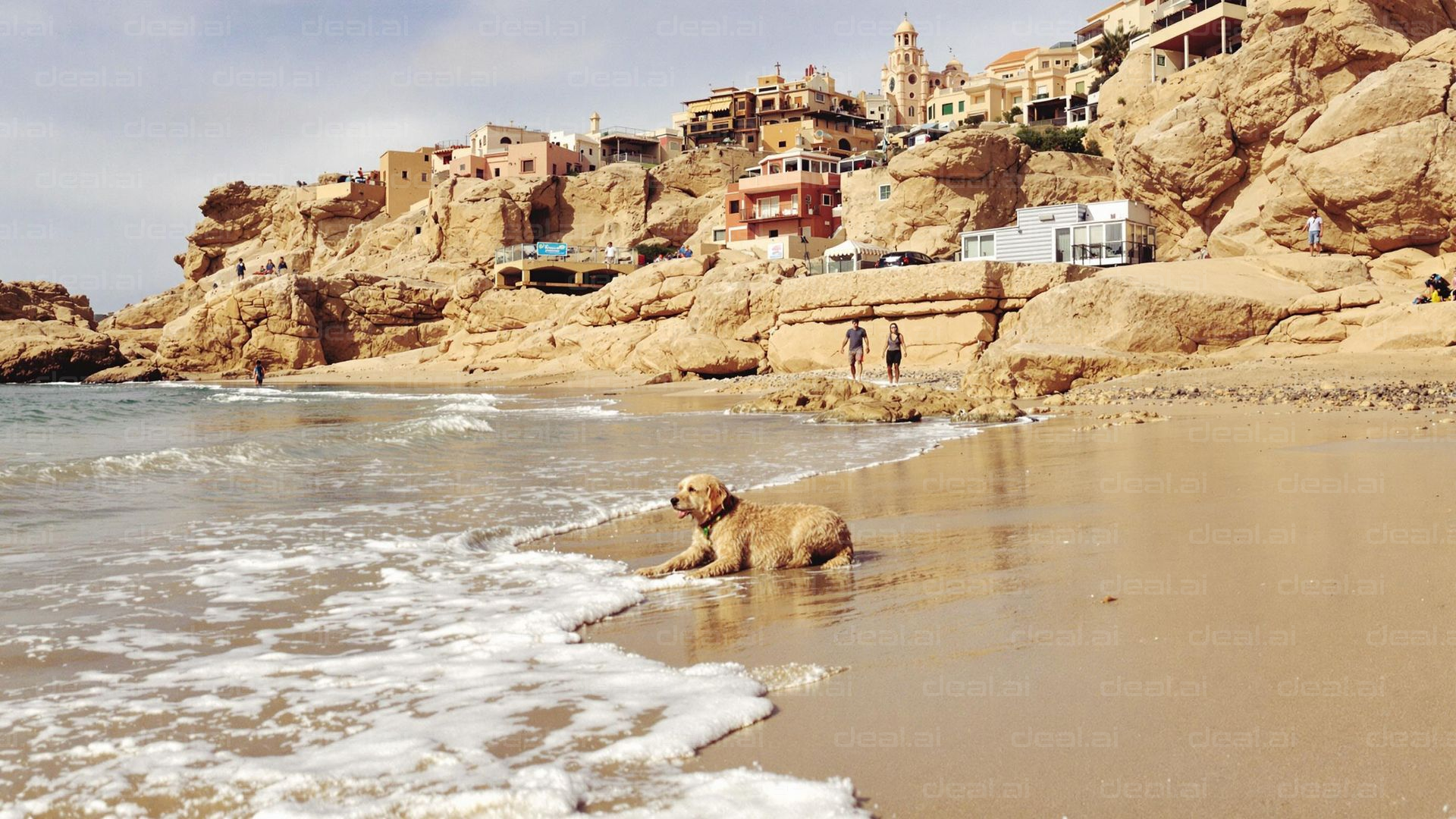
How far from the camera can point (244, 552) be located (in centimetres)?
669

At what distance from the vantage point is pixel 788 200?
59.8 m

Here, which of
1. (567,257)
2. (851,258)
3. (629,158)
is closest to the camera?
(851,258)

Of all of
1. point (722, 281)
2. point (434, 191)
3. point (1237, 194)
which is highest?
point (434, 191)

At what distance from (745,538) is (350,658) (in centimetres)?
236

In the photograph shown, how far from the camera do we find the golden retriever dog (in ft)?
19.0

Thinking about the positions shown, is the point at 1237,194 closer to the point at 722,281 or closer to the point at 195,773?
the point at 722,281

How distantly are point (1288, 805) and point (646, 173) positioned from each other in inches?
2927

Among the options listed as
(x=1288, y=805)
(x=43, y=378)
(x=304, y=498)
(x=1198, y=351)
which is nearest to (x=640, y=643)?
(x=1288, y=805)

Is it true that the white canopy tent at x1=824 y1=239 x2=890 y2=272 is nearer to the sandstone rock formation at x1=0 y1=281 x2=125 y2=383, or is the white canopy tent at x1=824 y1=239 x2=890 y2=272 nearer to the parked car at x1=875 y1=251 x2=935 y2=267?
the parked car at x1=875 y1=251 x2=935 y2=267

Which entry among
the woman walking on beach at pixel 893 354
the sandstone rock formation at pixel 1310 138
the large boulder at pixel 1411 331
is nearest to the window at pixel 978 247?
the sandstone rock formation at pixel 1310 138

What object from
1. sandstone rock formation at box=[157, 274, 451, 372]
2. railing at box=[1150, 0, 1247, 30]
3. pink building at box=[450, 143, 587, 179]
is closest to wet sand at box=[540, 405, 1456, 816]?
sandstone rock formation at box=[157, 274, 451, 372]

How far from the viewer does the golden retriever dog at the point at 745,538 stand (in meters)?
5.80

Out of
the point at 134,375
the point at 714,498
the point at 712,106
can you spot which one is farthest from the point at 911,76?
the point at 714,498

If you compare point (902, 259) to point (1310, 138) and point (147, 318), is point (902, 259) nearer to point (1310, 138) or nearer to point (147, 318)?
point (1310, 138)
